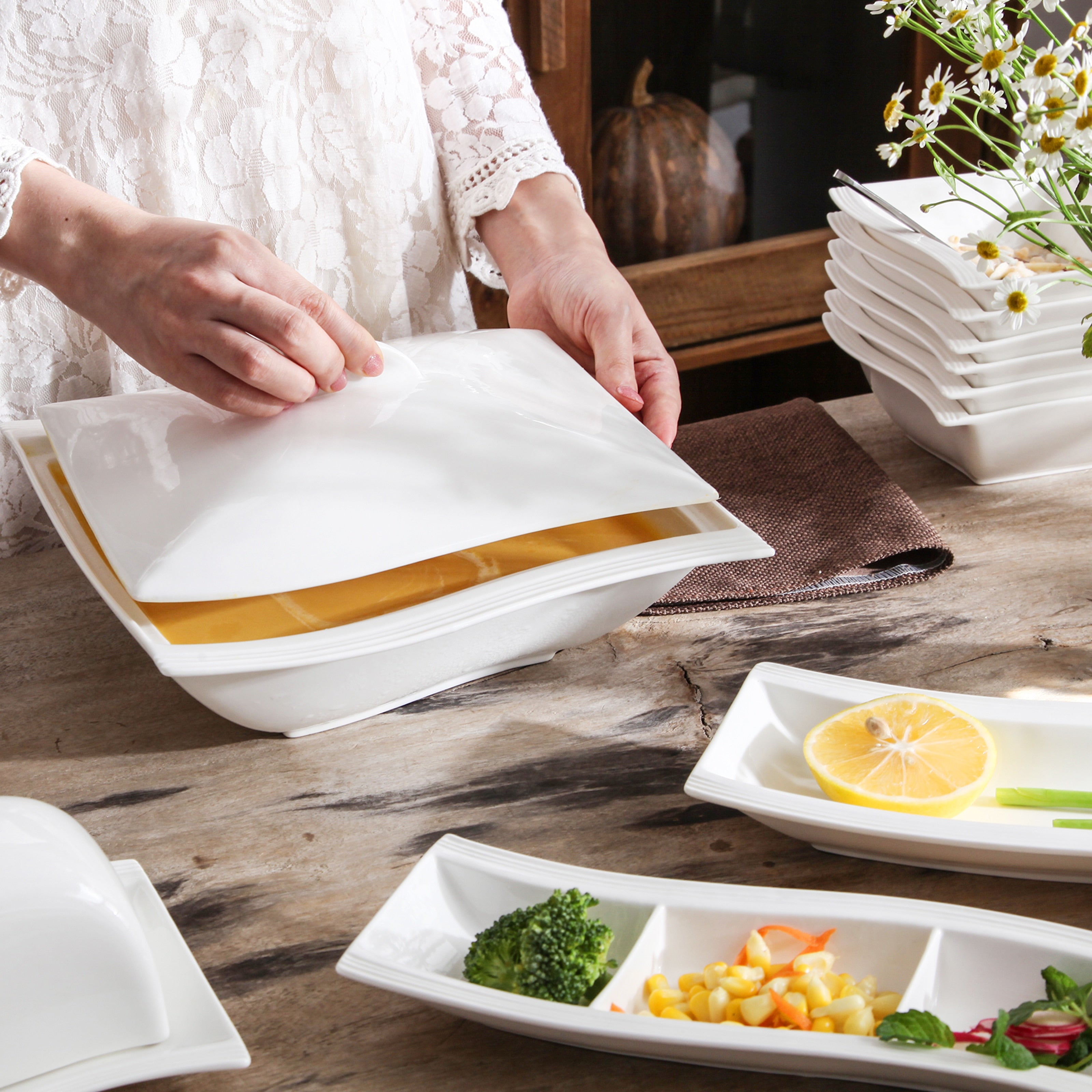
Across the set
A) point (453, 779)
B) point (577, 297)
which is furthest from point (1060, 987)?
point (577, 297)

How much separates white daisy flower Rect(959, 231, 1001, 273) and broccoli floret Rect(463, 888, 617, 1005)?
0.52 metres

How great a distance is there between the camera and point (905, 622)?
86 centimetres

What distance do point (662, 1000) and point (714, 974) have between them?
0.09ft

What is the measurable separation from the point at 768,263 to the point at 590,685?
1504 millimetres

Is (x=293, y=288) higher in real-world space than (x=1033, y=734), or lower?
higher

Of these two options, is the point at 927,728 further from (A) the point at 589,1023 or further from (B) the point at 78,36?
(B) the point at 78,36

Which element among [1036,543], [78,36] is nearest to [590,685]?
[1036,543]

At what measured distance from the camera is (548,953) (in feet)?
1.62

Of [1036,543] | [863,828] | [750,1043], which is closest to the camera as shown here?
[750,1043]

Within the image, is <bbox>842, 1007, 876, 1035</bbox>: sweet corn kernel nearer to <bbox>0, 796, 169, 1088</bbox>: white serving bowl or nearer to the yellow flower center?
<bbox>0, 796, 169, 1088</bbox>: white serving bowl

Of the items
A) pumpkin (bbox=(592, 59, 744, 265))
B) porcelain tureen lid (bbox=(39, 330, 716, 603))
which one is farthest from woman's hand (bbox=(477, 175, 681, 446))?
pumpkin (bbox=(592, 59, 744, 265))

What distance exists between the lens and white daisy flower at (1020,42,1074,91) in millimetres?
644

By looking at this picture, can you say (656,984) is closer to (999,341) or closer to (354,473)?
(354,473)

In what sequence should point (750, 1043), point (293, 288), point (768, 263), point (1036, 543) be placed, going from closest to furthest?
point (750, 1043) → point (293, 288) → point (1036, 543) → point (768, 263)
